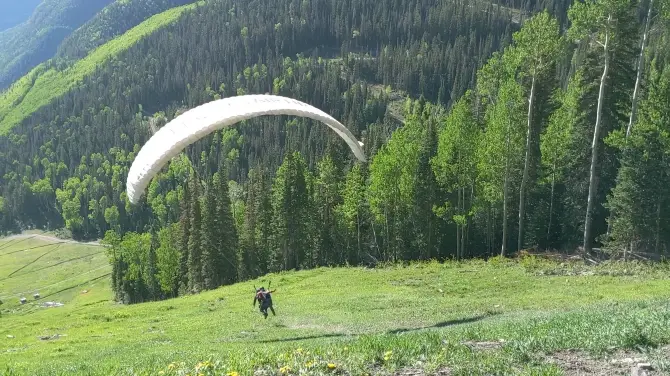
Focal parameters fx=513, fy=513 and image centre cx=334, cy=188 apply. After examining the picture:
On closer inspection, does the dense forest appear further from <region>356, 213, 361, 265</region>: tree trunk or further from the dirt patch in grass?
the dirt patch in grass

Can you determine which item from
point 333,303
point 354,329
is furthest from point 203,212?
point 354,329

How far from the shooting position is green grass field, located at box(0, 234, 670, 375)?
1007cm

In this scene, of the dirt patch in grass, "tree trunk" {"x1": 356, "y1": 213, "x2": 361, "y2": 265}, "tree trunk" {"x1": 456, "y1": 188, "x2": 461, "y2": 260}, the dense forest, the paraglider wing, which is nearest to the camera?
the dirt patch in grass

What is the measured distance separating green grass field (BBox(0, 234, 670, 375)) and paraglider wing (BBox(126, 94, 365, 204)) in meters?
6.65

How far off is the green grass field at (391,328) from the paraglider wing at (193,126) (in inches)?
262

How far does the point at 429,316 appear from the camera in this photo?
73.8 feet

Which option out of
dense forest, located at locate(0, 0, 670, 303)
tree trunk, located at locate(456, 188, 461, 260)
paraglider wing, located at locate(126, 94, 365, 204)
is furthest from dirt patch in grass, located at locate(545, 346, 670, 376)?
tree trunk, located at locate(456, 188, 461, 260)

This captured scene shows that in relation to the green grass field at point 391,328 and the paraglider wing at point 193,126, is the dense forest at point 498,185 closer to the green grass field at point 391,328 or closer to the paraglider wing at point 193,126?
the green grass field at point 391,328

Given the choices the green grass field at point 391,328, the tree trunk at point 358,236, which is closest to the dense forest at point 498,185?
the tree trunk at point 358,236

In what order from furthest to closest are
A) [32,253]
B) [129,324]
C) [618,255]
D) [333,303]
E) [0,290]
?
[32,253] → [0,290] → [618,255] → [129,324] → [333,303]

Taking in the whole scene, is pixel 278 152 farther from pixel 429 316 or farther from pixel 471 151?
pixel 429 316

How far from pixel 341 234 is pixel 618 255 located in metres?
31.8

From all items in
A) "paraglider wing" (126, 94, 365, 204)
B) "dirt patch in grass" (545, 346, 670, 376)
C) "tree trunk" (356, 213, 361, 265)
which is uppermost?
"paraglider wing" (126, 94, 365, 204)

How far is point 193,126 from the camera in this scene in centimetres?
1966
